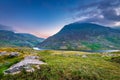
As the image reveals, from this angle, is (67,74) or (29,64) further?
(29,64)

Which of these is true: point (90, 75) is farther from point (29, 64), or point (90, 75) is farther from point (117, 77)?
point (29, 64)

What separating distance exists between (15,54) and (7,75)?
28.7 m

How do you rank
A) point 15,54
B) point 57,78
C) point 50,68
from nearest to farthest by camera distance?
point 57,78 → point 50,68 → point 15,54

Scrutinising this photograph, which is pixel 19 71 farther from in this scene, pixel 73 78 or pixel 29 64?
pixel 73 78

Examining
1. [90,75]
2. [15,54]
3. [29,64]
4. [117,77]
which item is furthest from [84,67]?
[15,54]

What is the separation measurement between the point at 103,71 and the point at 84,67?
488 cm

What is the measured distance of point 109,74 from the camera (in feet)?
145

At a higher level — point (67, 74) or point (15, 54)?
point (15, 54)

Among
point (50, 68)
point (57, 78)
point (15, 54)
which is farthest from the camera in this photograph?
point (15, 54)

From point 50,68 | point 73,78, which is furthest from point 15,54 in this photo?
point 73,78

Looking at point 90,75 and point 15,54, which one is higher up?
Answer: point 15,54

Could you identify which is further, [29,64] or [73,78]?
[29,64]

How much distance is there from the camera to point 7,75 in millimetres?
41750

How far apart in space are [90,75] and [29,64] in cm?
1566
